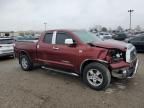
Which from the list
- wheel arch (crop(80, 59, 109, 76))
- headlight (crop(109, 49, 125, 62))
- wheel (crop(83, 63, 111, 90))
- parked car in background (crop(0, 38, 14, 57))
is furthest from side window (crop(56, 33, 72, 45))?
parked car in background (crop(0, 38, 14, 57))

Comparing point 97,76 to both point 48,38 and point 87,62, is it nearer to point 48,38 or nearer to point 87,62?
point 87,62

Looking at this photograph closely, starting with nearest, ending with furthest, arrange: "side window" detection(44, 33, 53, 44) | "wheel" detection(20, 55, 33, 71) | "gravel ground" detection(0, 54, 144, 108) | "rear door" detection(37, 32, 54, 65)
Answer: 1. "gravel ground" detection(0, 54, 144, 108)
2. "rear door" detection(37, 32, 54, 65)
3. "side window" detection(44, 33, 53, 44)
4. "wheel" detection(20, 55, 33, 71)

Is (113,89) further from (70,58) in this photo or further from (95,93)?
(70,58)

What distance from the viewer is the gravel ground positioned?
4.18 meters

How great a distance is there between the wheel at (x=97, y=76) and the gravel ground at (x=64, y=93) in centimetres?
18

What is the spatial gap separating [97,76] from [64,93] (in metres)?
1.08

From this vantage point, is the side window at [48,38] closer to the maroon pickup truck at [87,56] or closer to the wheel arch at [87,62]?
the maroon pickup truck at [87,56]

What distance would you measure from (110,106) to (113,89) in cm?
116

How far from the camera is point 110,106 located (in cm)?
401

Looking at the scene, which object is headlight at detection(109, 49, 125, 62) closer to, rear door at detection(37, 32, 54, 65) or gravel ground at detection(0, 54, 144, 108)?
gravel ground at detection(0, 54, 144, 108)

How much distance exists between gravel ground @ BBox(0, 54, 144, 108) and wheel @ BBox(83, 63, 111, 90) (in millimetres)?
182

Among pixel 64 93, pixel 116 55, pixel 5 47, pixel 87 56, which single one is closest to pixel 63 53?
pixel 87 56

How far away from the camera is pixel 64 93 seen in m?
4.90

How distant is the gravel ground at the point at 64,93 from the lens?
418cm
